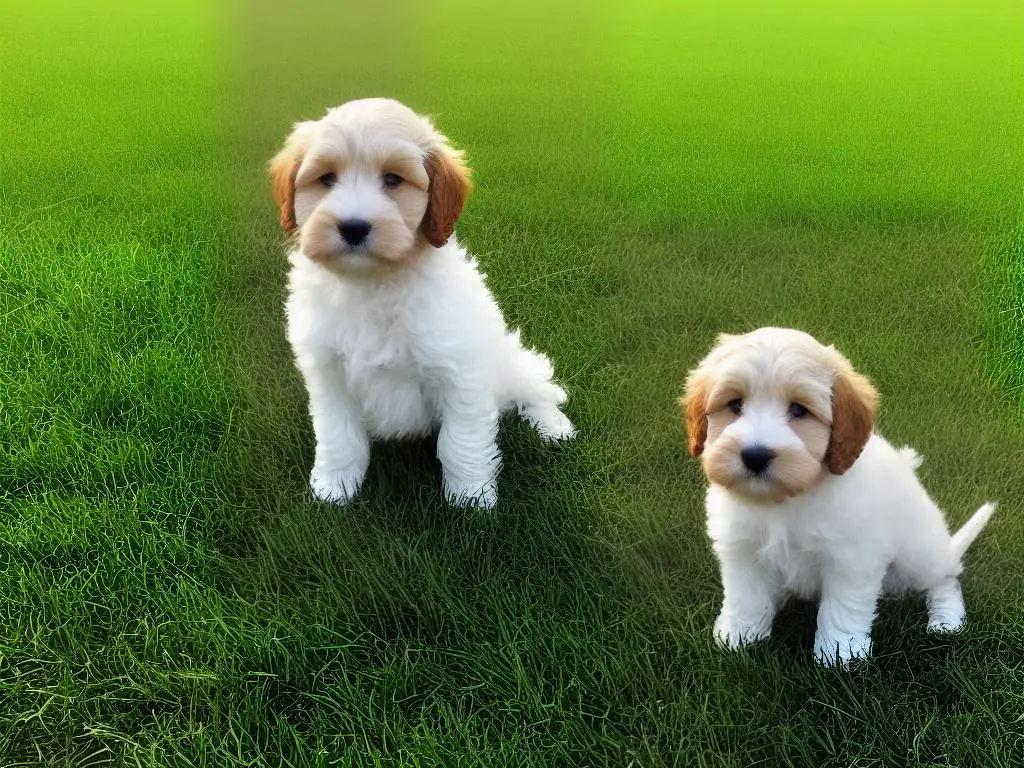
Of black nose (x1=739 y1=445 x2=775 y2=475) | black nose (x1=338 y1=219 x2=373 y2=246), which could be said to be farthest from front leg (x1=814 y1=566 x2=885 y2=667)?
black nose (x1=338 y1=219 x2=373 y2=246)

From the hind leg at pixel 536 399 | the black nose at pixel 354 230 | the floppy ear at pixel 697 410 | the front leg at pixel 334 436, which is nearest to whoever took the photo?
the floppy ear at pixel 697 410

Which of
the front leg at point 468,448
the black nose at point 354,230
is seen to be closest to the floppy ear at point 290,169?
the black nose at point 354,230

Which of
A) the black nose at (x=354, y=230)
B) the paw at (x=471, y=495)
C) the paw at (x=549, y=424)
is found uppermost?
the black nose at (x=354, y=230)

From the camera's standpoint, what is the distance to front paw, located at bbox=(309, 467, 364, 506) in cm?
416

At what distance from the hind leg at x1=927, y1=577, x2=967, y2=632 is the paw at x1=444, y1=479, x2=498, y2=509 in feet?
6.43

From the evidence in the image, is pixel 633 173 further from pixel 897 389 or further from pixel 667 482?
pixel 667 482

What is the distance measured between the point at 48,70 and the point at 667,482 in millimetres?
14468

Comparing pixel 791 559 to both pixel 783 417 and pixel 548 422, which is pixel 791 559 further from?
pixel 548 422

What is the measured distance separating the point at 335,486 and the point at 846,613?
2422mm

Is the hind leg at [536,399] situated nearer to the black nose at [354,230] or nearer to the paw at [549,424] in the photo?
the paw at [549,424]

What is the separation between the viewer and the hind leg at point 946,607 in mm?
3268

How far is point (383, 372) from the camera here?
390 cm

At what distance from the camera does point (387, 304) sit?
375 centimetres

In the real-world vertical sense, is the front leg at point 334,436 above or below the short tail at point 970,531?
below
